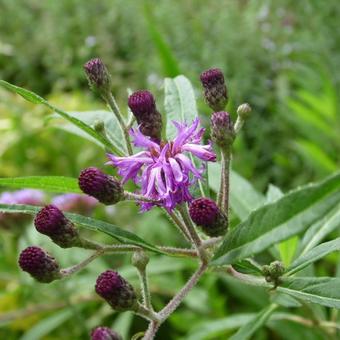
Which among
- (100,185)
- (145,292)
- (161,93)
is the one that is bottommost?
(145,292)

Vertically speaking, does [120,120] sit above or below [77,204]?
below

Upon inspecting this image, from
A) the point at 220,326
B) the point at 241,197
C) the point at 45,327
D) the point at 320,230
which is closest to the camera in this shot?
the point at 320,230

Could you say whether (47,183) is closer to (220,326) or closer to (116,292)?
(116,292)

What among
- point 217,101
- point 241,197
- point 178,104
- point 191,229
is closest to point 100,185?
point 191,229

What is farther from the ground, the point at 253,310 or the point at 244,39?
the point at 244,39

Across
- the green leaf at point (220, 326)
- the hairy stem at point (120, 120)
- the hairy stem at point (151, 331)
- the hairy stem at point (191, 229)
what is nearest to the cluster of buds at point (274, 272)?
the hairy stem at point (191, 229)

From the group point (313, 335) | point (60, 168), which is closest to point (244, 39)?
point (60, 168)

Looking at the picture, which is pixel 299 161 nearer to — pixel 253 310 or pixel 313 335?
pixel 253 310
